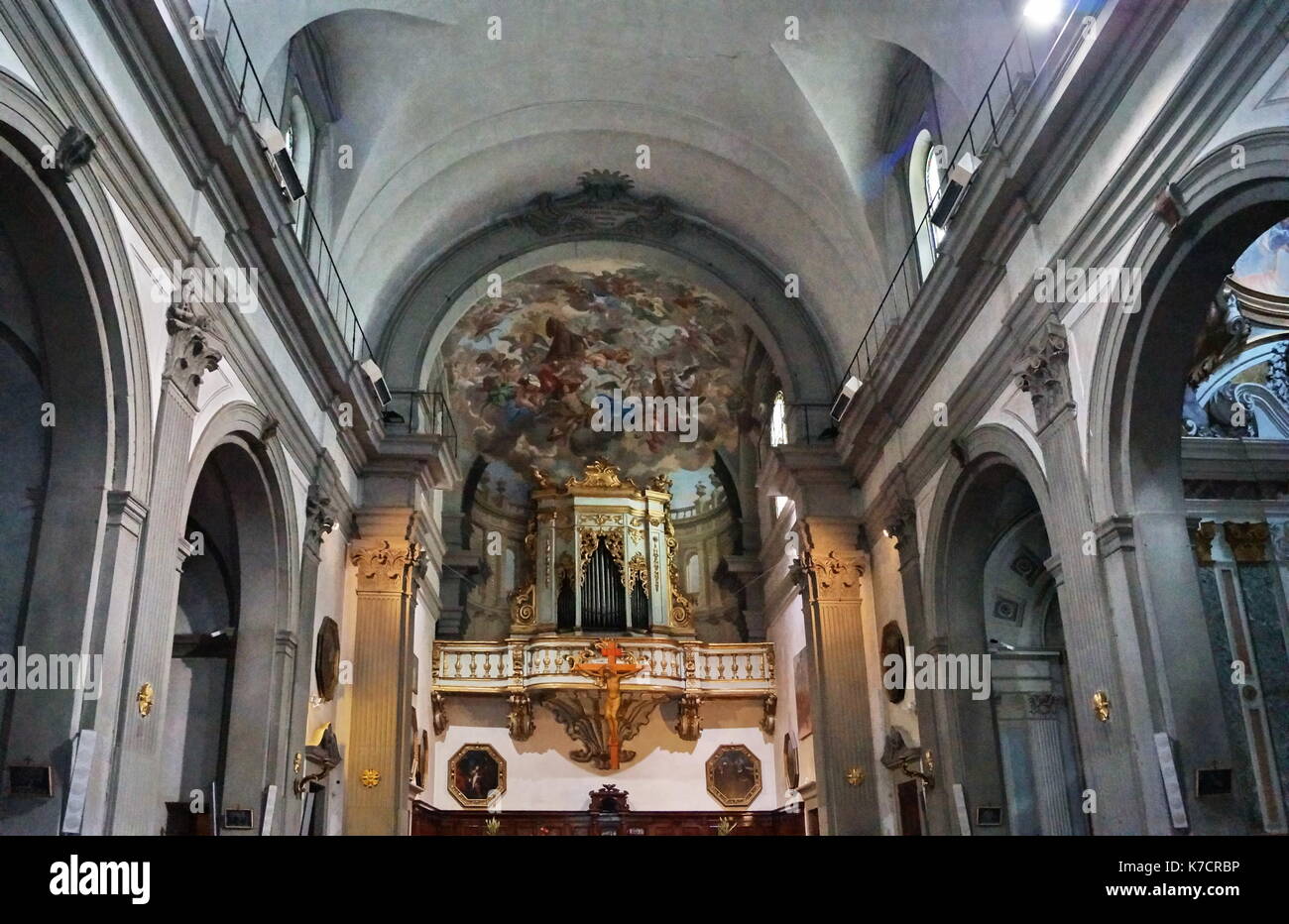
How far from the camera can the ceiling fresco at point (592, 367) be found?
19.4m

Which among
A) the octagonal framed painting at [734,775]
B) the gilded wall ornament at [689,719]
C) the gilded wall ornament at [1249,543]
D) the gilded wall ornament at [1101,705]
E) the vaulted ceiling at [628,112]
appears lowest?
the gilded wall ornament at [1101,705]

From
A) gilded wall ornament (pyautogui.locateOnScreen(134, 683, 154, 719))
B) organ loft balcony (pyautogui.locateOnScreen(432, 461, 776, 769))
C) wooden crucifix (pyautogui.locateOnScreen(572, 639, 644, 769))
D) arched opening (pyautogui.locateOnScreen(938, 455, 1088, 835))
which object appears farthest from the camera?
organ loft balcony (pyautogui.locateOnScreen(432, 461, 776, 769))

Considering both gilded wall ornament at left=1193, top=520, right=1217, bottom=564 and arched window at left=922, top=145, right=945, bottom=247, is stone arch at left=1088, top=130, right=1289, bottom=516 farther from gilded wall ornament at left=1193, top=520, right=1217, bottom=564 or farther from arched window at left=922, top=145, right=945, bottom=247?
arched window at left=922, top=145, right=945, bottom=247

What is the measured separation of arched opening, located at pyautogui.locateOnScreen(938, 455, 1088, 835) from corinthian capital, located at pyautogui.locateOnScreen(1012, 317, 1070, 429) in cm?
141

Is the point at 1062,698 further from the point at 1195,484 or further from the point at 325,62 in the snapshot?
the point at 325,62

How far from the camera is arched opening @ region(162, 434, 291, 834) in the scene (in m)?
10.3

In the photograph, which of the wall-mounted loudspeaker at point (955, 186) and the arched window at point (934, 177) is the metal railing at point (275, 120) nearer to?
the wall-mounted loudspeaker at point (955, 186)

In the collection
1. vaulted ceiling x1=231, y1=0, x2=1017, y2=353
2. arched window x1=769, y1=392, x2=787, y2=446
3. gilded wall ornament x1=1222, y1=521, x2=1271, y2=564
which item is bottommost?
gilded wall ornament x1=1222, y1=521, x2=1271, y2=564

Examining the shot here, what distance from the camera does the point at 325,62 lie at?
12961 mm

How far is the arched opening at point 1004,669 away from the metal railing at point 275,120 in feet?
23.9

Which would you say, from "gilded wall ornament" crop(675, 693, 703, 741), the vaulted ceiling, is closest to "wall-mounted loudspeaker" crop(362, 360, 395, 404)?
the vaulted ceiling

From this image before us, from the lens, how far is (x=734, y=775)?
19.5 m

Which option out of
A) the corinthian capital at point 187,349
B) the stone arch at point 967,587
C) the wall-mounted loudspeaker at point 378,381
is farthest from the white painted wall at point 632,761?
the corinthian capital at point 187,349
